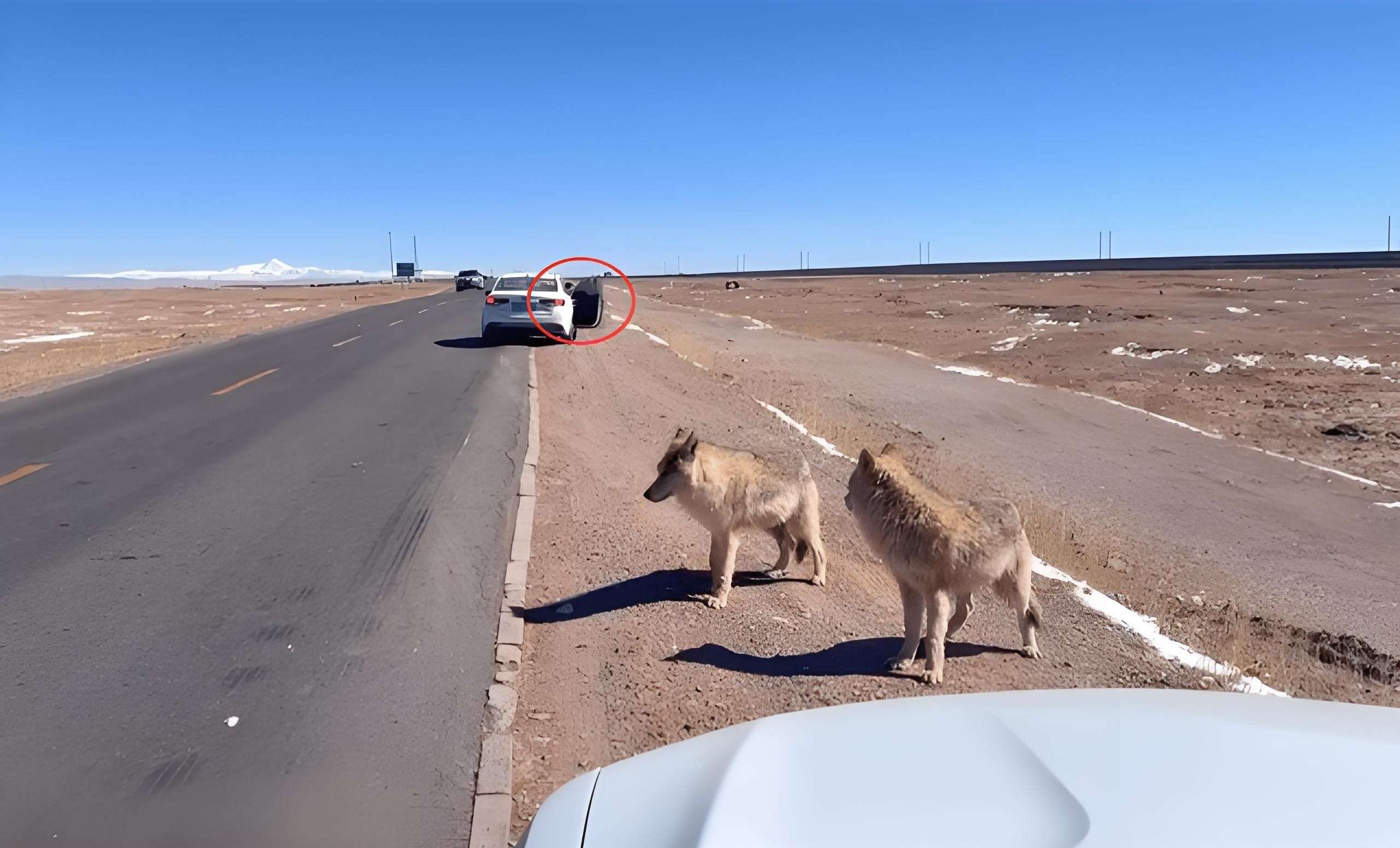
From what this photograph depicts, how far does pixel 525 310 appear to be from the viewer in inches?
1065

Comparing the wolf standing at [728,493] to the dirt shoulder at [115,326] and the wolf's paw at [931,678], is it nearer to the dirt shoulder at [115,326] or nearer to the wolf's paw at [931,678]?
the wolf's paw at [931,678]

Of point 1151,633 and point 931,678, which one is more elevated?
point 931,678

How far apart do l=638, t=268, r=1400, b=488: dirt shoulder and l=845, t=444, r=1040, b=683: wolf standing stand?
43.9ft

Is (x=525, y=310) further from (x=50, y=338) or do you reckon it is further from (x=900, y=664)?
(x=900, y=664)

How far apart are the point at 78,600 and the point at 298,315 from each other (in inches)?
1769

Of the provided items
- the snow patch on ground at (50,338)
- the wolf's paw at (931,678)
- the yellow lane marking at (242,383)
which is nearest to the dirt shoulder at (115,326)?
the snow patch on ground at (50,338)

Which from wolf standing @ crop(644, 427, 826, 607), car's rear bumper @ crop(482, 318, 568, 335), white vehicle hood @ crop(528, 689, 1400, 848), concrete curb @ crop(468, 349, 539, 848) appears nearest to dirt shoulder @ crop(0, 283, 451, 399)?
car's rear bumper @ crop(482, 318, 568, 335)

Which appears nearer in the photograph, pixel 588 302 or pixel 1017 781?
pixel 1017 781

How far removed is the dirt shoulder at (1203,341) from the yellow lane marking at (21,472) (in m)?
18.4

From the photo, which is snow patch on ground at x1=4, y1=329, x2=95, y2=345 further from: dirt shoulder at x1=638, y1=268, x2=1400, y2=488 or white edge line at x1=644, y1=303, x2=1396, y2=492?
white edge line at x1=644, y1=303, x2=1396, y2=492

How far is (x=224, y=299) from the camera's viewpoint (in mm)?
81562

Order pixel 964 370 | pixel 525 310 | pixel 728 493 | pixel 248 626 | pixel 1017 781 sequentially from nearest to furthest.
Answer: pixel 1017 781 → pixel 248 626 → pixel 728 493 → pixel 525 310 → pixel 964 370

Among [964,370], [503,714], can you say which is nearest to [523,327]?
[964,370]

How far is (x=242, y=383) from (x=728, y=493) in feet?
49.1
